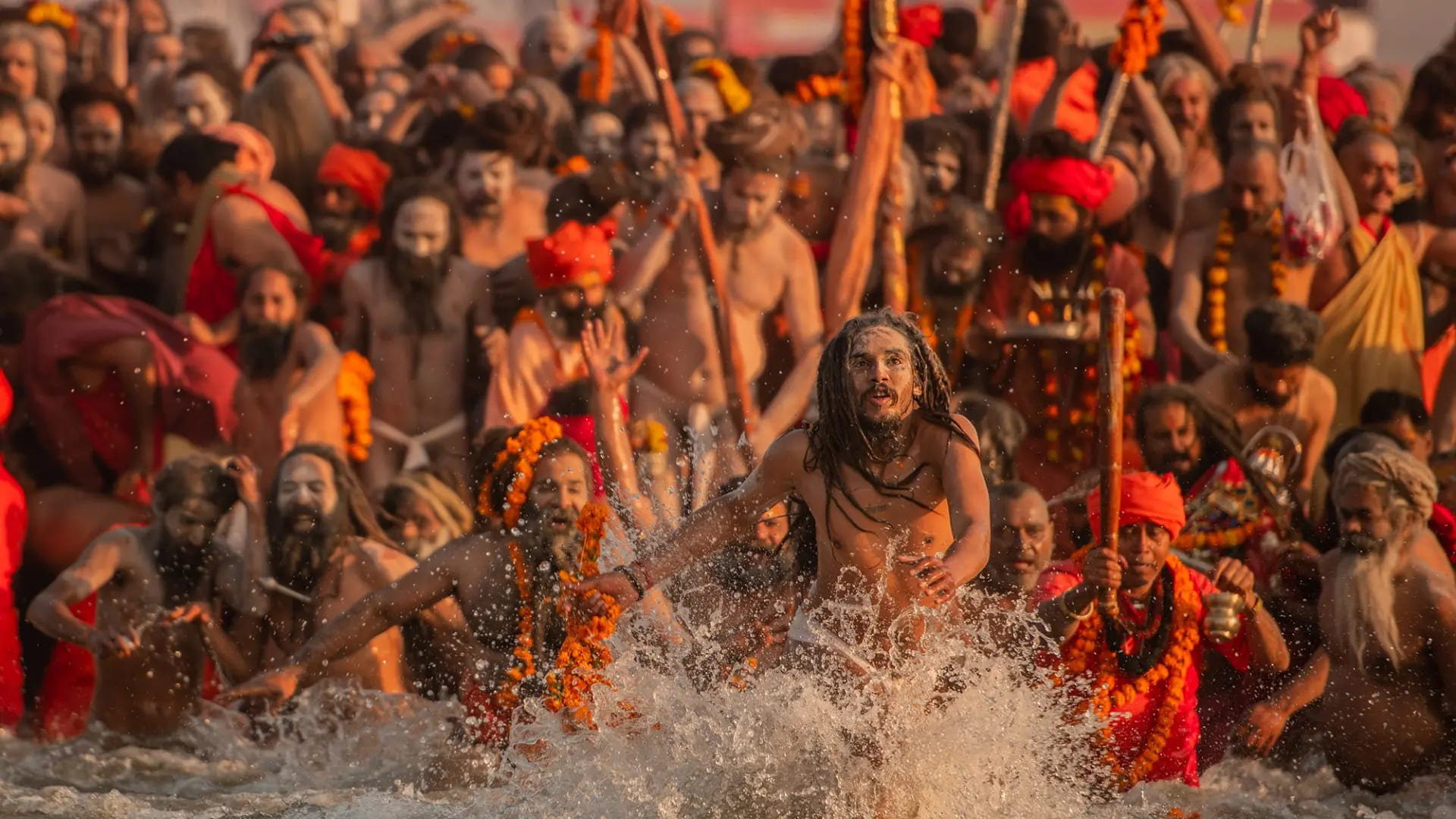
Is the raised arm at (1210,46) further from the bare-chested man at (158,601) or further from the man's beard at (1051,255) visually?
the bare-chested man at (158,601)

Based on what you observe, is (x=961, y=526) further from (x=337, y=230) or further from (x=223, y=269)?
(x=337, y=230)

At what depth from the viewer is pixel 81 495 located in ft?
24.1

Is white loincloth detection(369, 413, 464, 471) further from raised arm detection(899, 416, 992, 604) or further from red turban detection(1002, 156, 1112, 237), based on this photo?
raised arm detection(899, 416, 992, 604)

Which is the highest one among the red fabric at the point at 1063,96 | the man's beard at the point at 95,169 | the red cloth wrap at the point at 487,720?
the red fabric at the point at 1063,96

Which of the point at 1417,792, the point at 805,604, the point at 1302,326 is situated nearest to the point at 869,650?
the point at 805,604

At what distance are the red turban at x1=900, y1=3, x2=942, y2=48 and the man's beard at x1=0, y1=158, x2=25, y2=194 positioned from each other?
3.01 m

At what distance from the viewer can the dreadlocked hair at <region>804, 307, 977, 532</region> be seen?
540 centimetres

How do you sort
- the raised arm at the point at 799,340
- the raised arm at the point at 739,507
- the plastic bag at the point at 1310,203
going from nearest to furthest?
1. the raised arm at the point at 739,507
2. the raised arm at the point at 799,340
3. the plastic bag at the point at 1310,203

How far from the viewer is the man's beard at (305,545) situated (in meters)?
6.71

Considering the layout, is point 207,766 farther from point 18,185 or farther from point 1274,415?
point 1274,415

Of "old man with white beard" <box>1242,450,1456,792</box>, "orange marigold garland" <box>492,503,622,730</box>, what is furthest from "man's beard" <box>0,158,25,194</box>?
"old man with white beard" <box>1242,450,1456,792</box>

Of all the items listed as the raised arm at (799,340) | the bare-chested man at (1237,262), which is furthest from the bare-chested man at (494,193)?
the bare-chested man at (1237,262)

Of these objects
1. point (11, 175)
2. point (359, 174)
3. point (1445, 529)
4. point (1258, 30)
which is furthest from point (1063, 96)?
point (11, 175)

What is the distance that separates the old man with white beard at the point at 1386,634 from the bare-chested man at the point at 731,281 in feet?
6.55
